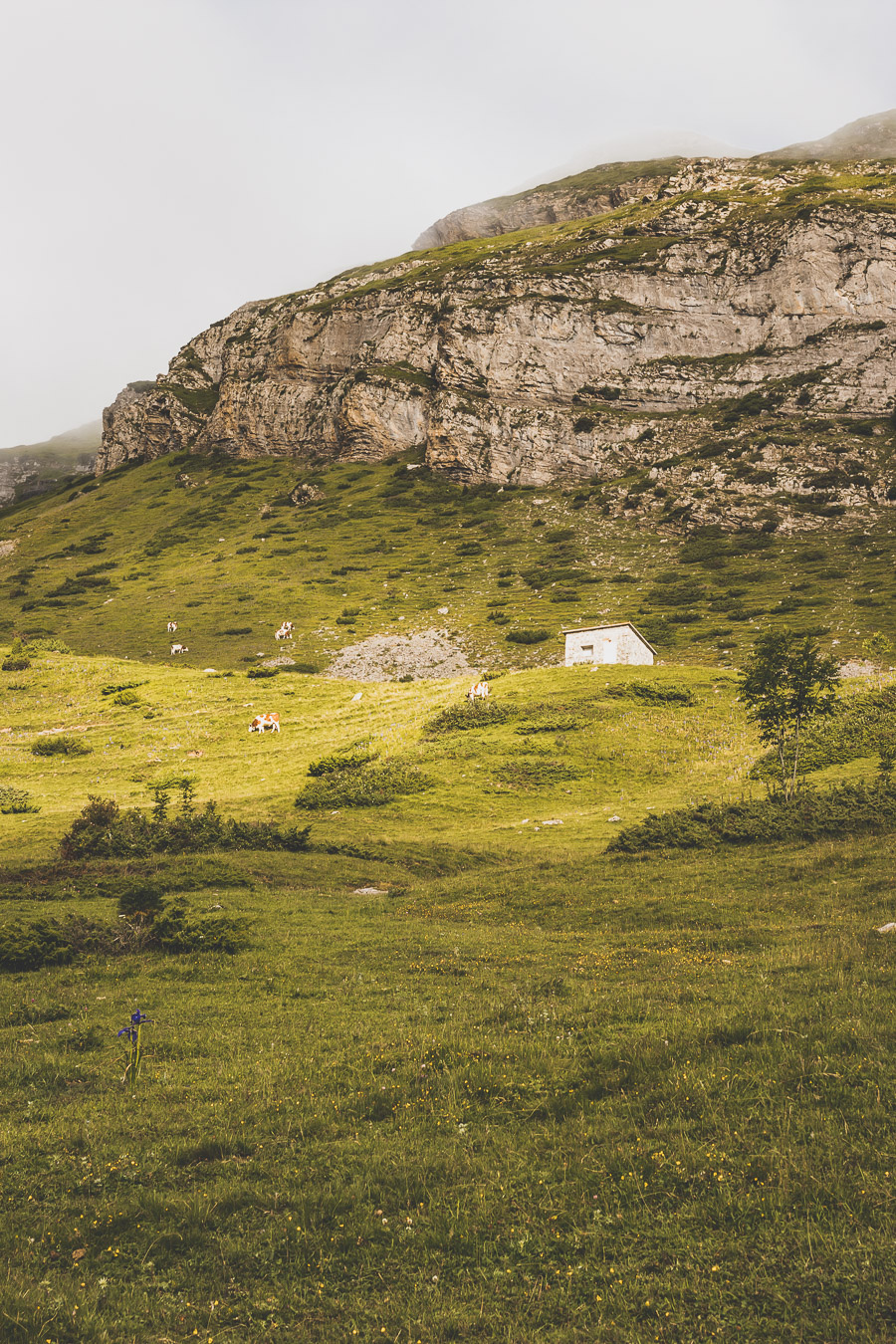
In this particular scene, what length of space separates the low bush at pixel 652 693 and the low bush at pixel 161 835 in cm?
2259

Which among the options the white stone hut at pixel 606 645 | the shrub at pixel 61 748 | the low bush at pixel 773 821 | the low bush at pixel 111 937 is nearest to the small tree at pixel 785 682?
the low bush at pixel 773 821

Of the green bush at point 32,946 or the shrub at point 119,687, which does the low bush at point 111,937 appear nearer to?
the green bush at point 32,946

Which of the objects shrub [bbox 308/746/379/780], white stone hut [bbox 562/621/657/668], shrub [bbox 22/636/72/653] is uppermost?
shrub [bbox 22/636/72/653]

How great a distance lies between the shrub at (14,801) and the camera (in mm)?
36844

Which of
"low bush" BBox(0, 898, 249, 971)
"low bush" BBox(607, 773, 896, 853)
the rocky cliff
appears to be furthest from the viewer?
the rocky cliff

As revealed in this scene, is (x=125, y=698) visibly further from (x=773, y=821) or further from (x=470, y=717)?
(x=773, y=821)

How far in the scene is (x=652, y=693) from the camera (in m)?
45.7

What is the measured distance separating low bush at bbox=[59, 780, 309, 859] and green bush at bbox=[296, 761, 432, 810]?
547 cm

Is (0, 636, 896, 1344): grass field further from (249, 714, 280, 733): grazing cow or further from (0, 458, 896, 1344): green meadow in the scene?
(249, 714, 280, 733): grazing cow

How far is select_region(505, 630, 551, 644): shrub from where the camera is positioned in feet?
260

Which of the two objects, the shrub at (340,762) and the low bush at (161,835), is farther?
the shrub at (340,762)

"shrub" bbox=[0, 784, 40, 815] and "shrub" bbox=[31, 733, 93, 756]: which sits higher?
"shrub" bbox=[31, 733, 93, 756]

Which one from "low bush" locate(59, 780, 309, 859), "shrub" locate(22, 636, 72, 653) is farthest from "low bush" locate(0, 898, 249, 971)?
"shrub" locate(22, 636, 72, 653)

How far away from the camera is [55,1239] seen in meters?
6.70
